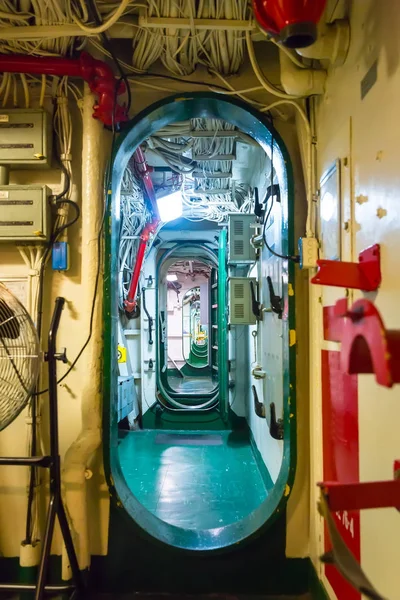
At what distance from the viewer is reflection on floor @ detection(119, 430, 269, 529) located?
2900 mm

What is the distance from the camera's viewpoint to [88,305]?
207cm

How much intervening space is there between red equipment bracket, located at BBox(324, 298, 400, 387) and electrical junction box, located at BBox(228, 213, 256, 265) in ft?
10.4

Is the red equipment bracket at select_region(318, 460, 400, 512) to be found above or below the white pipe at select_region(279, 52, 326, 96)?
below

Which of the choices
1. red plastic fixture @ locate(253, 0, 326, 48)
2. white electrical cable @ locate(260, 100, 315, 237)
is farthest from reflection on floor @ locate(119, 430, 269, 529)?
red plastic fixture @ locate(253, 0, 326, 48)

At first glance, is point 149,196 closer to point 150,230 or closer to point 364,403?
point 150,230

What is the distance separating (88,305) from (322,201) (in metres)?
1.23

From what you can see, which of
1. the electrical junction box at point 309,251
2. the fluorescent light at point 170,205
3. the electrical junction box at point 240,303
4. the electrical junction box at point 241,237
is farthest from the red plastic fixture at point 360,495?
the fluorescent light at point 170,205

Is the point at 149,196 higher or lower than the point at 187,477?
higher

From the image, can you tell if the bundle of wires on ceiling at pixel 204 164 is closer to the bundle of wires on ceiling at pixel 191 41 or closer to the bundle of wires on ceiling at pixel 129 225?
the bundle of wires on ceiling at pixel 129 225

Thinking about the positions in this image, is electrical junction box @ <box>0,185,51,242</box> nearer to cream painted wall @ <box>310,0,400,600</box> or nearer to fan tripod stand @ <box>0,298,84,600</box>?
fan tripod stand @ <box>0,298,84,600</box>

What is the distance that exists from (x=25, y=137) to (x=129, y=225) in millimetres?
2527

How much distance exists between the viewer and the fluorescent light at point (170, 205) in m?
4.32

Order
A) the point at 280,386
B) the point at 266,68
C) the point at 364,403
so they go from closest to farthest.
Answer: the point at 364,403, the point at 266,68, the point at 280,386

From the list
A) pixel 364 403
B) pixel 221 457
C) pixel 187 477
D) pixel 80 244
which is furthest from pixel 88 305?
pixel 221 457
